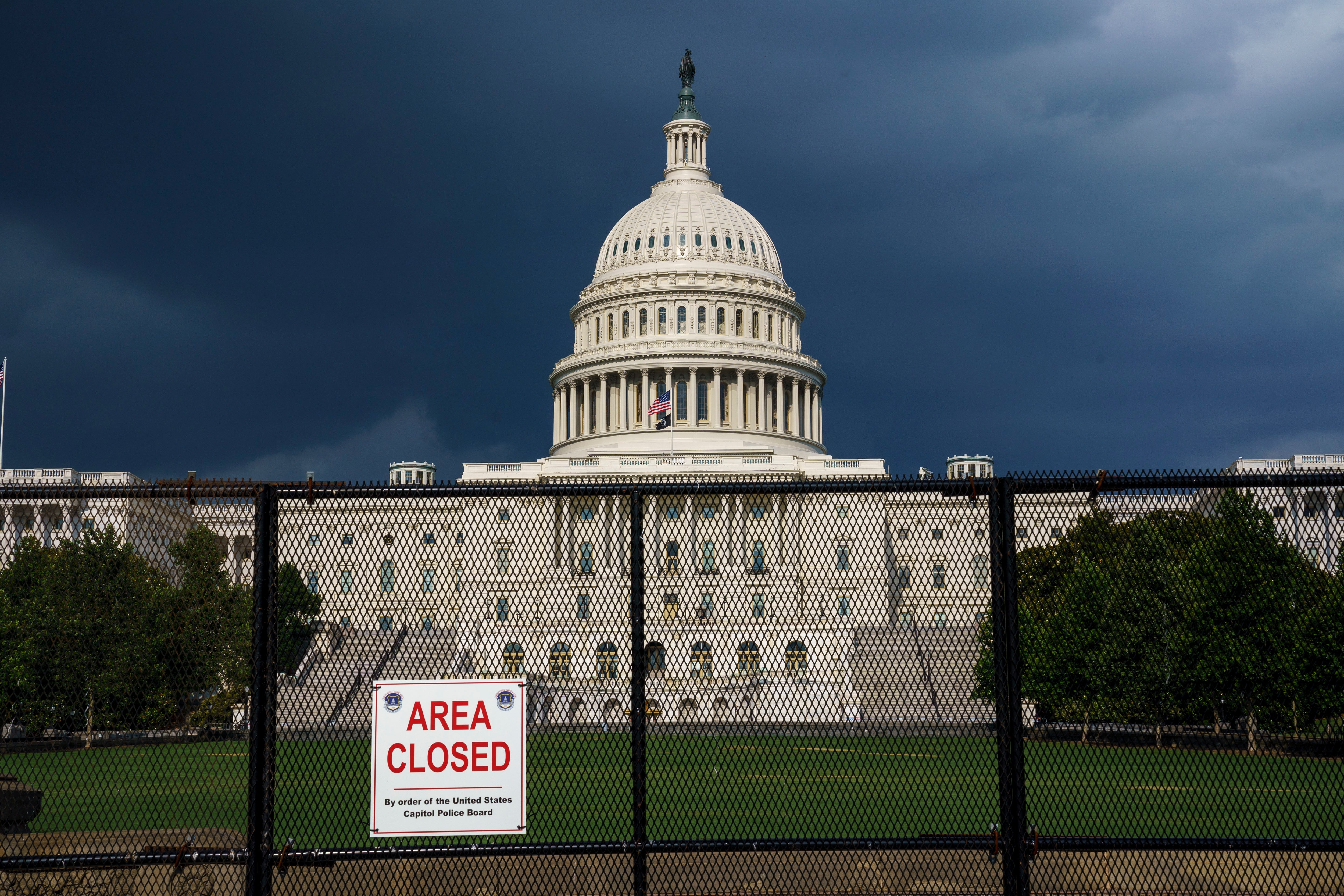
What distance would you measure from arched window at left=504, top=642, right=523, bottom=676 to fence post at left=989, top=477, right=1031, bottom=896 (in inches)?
160

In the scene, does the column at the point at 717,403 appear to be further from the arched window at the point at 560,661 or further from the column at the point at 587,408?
the arched window at the point at 560,661

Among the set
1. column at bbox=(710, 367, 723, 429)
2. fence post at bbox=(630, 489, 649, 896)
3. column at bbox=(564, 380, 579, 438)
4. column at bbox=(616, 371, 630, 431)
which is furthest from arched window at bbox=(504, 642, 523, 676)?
column at bbox=(564, 380, 579, 438)

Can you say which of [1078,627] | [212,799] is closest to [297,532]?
[212,799]

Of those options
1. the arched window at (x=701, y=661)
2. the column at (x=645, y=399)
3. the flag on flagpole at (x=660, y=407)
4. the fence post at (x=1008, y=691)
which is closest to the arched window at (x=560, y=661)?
the arched window at (x=701, y=661)

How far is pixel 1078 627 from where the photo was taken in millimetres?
28344

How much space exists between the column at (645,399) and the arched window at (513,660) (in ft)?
320

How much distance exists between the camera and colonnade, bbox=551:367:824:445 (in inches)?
4296

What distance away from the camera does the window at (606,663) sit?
10758 millimetres

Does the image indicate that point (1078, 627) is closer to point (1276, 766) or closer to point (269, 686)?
point (1276, 766)

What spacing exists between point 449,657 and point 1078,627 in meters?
20.1

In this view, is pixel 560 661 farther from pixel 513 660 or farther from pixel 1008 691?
pixel 1008 691

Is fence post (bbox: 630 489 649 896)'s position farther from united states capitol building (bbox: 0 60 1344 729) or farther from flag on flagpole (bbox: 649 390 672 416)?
flag on flagpole (bbox: 649 390 672 416)

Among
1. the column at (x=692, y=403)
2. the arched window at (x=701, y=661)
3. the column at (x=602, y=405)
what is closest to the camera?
the arched window at (x=701, y=661)

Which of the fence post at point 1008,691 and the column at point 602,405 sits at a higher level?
the column at point 602,405
